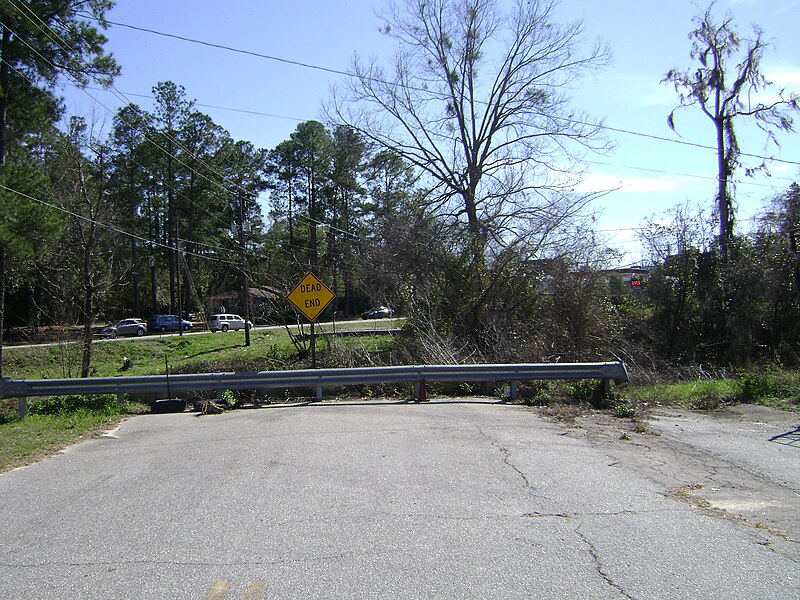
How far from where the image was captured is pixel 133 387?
13047 mm

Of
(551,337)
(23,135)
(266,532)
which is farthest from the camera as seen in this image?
(23,135)

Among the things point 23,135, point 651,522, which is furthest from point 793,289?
point 23,135

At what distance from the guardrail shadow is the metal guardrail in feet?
11.7

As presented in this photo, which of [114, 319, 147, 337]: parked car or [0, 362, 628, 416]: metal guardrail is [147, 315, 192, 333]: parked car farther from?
[0, 362, 628, 416]: metal guardrail

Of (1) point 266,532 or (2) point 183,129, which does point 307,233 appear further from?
(1) point 266,532

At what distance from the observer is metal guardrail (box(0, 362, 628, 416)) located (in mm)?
12969

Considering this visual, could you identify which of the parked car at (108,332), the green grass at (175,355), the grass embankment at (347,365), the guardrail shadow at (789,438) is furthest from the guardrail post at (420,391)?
the parked car at (108,332)

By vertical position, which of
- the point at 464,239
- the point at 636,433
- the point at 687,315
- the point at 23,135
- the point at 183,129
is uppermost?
the point at 183,129

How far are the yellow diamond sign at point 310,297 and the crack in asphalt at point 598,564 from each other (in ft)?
35.3

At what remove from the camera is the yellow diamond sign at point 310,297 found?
1541 centimetres

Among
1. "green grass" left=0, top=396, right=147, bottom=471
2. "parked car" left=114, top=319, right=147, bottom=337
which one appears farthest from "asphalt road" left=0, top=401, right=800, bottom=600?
"parked car" left=114, top=319, right=147, bottom=337

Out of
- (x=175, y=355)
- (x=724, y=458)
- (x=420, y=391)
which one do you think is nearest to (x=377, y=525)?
(x=724, y=458)

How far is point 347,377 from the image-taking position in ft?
44.2

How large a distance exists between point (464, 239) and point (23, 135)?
1552 centimetres
